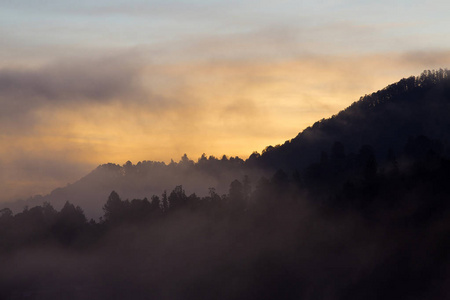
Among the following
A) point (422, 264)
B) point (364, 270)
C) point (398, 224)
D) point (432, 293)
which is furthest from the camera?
point (398, 224)

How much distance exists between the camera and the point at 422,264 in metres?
170

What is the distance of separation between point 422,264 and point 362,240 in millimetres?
30759

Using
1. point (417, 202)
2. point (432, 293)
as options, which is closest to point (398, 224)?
point (417, 202)

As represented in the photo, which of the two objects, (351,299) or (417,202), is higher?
(417,202)

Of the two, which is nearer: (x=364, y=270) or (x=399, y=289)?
(x=399, y=289)

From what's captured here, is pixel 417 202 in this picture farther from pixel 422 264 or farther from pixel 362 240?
pixel 422 264

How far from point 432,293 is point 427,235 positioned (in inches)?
937

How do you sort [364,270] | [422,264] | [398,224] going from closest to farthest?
1. [422,264]
2. [364,270]
3. [398,224]

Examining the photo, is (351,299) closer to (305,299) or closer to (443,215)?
(305,299)

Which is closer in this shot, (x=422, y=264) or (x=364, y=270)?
(x=422, y=264)

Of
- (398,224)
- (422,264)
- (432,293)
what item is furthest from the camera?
(398,224)

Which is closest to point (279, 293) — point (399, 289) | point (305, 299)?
point (305, 299)

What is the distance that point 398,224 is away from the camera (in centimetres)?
19562

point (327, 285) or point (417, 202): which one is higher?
point (417, 202)
